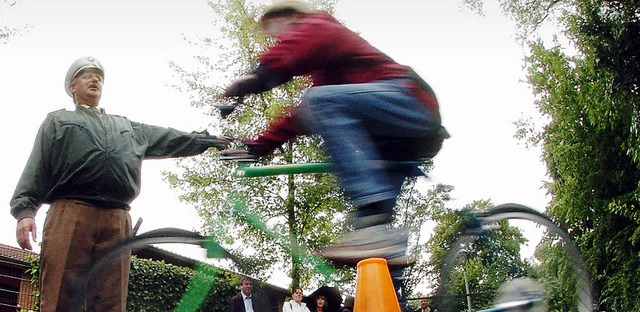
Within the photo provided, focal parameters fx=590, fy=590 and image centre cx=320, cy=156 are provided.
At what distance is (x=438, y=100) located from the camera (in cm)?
246

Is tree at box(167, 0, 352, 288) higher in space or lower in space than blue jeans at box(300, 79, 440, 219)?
higher

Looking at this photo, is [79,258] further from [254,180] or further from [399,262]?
[254,180]

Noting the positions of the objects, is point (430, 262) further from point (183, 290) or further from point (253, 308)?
point (183, 290)

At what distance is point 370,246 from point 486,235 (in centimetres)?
129

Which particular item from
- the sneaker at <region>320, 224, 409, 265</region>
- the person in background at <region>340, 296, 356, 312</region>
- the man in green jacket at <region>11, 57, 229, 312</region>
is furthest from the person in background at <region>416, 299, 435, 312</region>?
the man in green jacket at <region>11, 57, 229, 312</region>

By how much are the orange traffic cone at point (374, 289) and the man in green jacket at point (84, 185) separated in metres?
1.48

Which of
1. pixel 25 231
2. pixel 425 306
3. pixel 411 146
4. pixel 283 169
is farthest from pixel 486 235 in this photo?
pixel 25 231

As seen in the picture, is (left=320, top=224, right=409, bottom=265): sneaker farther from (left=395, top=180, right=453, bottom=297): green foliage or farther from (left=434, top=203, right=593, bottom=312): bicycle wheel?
(left=434, top=203, right=593, bottom=312): bicycle wheel

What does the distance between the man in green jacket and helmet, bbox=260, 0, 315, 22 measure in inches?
34.9

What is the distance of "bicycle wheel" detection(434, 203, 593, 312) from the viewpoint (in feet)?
8.95

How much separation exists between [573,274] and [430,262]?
3.38ft

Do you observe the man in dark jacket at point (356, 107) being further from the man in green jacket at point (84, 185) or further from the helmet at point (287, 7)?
the man in green jacket at point (84, 185)

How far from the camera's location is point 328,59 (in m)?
2.33

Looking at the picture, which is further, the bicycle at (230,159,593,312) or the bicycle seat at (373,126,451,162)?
the bicycle at (230,159,593,312)
